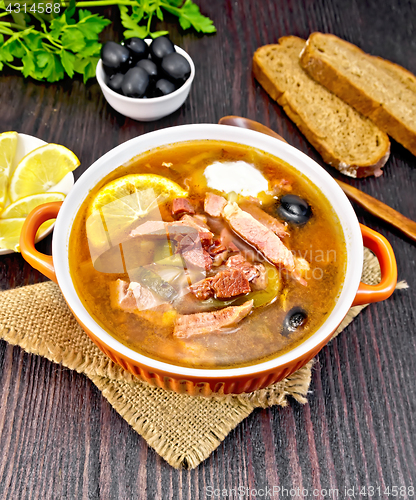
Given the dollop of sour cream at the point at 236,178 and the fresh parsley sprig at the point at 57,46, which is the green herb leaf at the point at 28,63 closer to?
the fresh parsley sprig at the point at 57,46

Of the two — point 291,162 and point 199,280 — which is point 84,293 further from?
point 291,162

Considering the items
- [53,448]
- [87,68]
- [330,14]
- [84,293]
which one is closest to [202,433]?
[53,448]

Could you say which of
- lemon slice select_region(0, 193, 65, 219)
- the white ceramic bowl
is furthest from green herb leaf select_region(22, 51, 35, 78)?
lemon slice select_region(0, 193, 65, 219)

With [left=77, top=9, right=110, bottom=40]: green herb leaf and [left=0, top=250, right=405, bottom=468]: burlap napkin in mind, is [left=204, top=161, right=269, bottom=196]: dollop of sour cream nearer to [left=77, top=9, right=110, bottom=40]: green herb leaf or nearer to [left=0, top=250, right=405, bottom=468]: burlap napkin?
[left=0, top=250, right=405, bottom=468]: burlap napkin

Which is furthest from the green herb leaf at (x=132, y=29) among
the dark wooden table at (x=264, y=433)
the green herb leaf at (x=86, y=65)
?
the dark wooden table at (x=264, y=433)

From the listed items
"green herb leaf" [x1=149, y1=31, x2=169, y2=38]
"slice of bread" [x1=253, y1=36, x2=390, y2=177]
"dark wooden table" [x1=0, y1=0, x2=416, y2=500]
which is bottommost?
"dark wooden table" [x1=0, y1=0, x2=416, y2=500]

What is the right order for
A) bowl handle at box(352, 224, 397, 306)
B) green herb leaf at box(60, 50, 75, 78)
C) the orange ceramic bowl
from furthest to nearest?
green herb leaf at box(60, 50, 75, 78), bowl handle at box(352, 224, 397, 306), the orange ceramic bowl

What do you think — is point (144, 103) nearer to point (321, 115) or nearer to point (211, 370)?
point (321, 115)
